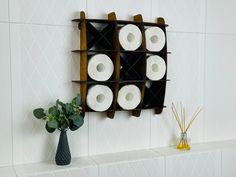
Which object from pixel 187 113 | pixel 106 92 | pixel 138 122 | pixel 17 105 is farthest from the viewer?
pixel 187 113

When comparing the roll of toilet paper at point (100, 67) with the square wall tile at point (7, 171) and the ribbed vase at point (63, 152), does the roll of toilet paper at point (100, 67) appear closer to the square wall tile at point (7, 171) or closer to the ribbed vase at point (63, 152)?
the ribbed vase at point (63, 152)

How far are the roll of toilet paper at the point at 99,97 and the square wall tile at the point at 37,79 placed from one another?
0.32 ft

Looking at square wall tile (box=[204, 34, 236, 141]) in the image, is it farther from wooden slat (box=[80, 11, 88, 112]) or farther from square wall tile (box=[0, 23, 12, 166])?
square wall tile (box=[0, 23, 12, 166])

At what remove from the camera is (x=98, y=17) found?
1.73 m

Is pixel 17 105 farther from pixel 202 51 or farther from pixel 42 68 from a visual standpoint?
pixel 202 51

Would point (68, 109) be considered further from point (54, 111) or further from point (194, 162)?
point (194, 162)

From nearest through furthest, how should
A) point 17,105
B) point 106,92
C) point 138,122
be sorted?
point 17,105, point 106,92, point 138,122

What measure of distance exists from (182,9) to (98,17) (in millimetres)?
569

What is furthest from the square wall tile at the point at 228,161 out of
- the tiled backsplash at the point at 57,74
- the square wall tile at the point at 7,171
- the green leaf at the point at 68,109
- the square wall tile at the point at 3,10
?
the square wall tile at the point at 3,10

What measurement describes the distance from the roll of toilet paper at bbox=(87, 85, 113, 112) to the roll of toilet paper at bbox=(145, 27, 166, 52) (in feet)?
1.20

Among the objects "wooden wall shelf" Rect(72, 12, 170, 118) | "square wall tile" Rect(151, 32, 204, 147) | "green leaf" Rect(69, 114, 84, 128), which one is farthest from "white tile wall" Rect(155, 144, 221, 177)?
"green leaf" Rect(69, 114, 84, 128)

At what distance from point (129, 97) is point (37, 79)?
0.52 meters

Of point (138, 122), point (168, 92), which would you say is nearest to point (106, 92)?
point (138, 122)

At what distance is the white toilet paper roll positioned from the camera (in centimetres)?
174
